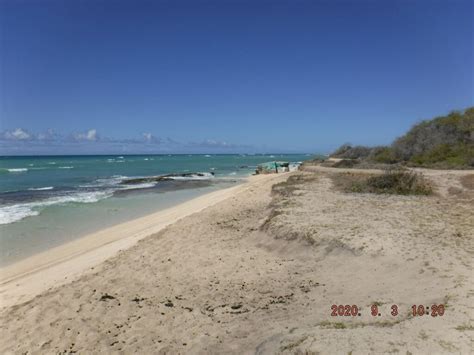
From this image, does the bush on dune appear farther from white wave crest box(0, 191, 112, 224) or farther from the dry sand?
white wave crest box(0, 191, 112, 224)

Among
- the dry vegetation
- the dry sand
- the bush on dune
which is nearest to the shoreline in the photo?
the dry sand

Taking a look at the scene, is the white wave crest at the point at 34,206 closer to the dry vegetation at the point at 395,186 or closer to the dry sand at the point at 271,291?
the dry sand at the point at 271,291

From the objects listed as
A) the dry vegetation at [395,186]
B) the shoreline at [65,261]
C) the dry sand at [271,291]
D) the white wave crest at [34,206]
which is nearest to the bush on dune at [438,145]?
the dry vegetation at [395,186]

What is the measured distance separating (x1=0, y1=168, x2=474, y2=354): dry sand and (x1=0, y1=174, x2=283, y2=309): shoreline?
0.35ft

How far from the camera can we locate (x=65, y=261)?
9.66 metres

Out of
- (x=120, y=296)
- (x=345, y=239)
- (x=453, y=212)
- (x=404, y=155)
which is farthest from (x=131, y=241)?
(x=404, y=155)

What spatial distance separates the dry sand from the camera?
177 inches

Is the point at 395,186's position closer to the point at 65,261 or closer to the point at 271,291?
the point at 271,291

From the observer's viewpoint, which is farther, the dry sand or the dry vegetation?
the dry vegetation

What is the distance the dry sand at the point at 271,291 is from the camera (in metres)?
4.49

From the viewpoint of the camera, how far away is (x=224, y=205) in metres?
16.2

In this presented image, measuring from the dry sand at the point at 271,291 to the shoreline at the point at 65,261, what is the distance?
0.11 meters

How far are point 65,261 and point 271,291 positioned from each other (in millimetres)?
6165

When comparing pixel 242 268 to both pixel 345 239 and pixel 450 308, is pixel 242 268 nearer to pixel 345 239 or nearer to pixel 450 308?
pixel 345 239
